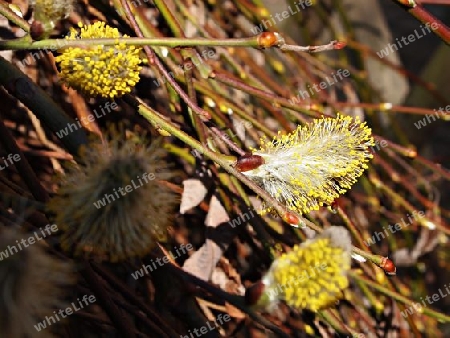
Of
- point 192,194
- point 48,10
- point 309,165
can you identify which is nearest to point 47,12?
point 48,10

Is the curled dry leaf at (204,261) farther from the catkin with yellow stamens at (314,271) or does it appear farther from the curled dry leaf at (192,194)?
the catkin with yellow stamens at (314,271)

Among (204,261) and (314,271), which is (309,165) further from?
(204,261)

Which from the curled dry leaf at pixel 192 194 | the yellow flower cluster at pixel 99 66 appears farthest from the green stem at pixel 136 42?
the curled dry leaf at pixel 192 194

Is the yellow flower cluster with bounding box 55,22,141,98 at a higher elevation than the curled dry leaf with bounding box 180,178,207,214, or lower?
higher

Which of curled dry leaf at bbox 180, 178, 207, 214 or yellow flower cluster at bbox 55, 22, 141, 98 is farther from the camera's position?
curled dry leaf at bbox 180, 178, 207, 214

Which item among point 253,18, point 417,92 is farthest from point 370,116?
point 253,18

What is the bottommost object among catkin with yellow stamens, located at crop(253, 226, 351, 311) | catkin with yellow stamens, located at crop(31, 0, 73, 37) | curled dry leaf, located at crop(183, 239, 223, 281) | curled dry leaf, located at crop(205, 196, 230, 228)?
catkin with yellow stamens, located at crop(253, 226, 351, 311)

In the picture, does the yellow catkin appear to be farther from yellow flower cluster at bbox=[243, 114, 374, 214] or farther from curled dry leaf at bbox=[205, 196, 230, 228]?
curled dry leaf at bbox=[205, 196, 230, 228]

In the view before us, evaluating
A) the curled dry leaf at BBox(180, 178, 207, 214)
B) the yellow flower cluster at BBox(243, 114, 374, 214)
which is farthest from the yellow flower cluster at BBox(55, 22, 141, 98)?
the curled dry leaf at BBox(180, 178, 207, 214)

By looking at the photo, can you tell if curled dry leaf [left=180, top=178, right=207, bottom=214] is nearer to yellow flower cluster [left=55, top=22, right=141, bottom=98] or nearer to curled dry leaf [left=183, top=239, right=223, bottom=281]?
curled dry leaf [left=183, top=239, right=223, bottom=281]
